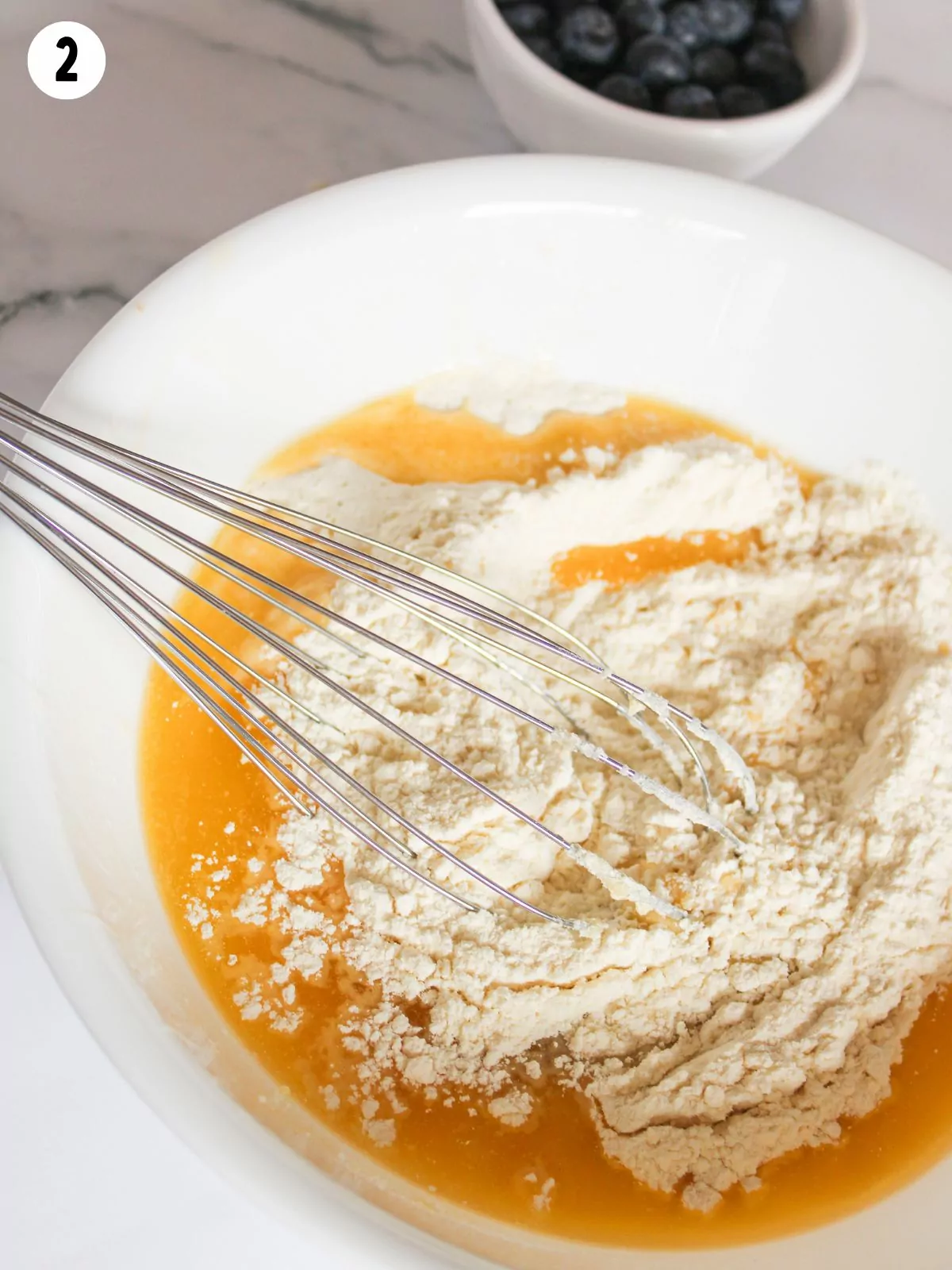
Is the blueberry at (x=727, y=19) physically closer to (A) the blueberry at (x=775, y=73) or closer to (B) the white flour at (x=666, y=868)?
(A) the blueberry at (x=775, y=73)

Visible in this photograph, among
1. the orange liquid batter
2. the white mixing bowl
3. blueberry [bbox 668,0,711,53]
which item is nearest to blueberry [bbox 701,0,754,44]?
blueberry [bbox 668,0,711,53]

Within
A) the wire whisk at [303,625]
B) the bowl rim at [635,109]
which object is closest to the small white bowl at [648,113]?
the bowl rim at [635,109]

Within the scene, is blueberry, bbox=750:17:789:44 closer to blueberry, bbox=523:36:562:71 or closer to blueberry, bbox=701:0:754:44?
blueberry, bbox=701:0:754:44

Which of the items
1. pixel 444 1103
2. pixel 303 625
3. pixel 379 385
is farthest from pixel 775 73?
pixel 444 1103

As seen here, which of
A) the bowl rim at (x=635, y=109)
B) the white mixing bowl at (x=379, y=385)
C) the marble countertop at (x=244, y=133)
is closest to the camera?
the white mixing bowl at (x=379, y=385)

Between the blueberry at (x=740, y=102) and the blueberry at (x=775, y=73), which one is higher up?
the blueberry at (x=775, y=73)

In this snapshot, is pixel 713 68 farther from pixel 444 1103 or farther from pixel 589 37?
pixel 444 1103
